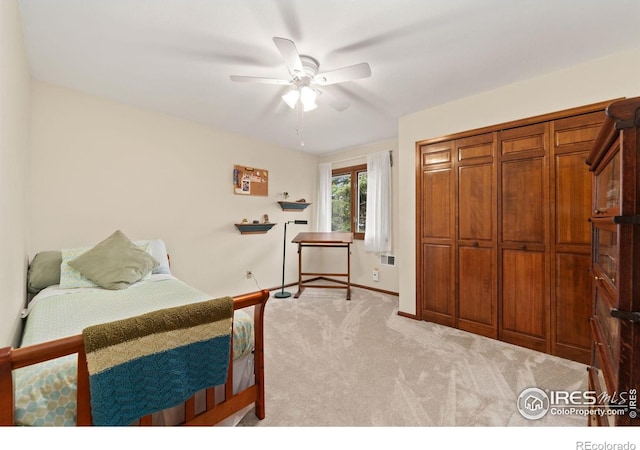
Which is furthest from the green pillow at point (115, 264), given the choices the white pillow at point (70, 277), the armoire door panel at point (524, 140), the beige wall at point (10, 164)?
the armoire door panel at point (524, 140)

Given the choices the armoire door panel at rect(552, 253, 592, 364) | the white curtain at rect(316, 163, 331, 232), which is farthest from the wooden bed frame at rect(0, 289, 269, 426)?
the white curtain at rect(316, 163, 331, 232)

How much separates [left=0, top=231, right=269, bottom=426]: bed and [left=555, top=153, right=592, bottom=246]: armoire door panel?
2.61m

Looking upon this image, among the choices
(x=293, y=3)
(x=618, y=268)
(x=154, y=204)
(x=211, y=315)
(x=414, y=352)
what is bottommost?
(x=414, y=352)

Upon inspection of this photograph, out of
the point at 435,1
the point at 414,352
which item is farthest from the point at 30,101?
the point at 414,352

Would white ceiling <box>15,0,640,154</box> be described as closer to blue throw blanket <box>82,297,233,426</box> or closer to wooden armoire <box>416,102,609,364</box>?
wooden armoire <box>416,102,609,364</box>

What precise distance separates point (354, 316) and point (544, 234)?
215cm

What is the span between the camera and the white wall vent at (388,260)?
4.26 metres

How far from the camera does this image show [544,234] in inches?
91.8

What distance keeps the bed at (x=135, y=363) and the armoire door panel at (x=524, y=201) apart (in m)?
2.48

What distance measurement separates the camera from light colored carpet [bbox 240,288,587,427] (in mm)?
1592

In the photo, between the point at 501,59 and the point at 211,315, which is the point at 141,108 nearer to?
the point at 211,315

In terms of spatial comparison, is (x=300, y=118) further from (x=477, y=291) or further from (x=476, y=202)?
(x=477, y=291)

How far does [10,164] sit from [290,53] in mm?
1752

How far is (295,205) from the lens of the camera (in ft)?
15.7
